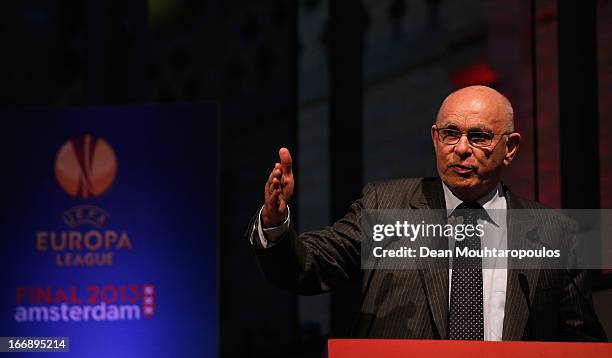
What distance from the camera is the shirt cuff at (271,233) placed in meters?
2.36

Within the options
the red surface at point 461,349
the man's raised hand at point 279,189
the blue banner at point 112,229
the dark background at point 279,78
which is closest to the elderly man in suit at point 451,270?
the man's raised hand at point 279,189

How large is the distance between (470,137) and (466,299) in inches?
16.3

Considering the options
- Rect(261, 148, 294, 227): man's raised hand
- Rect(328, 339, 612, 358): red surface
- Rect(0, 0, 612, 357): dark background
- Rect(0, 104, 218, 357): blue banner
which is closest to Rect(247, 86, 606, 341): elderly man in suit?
Rect(261, 148, 294, 227): man's raised hand

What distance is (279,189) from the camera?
2.26 meters

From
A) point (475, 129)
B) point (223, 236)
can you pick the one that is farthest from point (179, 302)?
point (475, 129)

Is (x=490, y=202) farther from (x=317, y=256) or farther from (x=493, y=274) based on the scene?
(x=317, y=256)

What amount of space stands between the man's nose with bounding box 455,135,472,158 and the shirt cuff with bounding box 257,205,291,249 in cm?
47

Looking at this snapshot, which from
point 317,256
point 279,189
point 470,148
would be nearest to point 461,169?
point 470,148

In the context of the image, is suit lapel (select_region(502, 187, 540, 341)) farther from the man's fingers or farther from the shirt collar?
the man's fingers

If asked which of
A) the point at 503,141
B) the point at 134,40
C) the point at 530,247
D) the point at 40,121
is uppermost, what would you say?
the point at 134,40

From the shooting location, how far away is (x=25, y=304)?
4.05m

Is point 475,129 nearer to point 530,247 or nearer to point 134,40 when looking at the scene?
point 530,247

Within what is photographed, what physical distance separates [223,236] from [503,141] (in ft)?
9.64

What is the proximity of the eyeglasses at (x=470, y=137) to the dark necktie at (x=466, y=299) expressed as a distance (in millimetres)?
256
